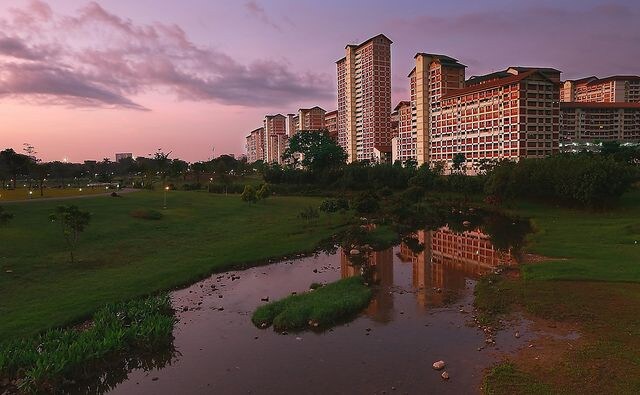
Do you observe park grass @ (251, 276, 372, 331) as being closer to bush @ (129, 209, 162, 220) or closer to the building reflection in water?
the building reflection in water

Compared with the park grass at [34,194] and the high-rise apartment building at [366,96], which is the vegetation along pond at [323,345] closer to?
the park grass at [34,194]

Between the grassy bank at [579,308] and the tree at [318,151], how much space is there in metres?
81.6

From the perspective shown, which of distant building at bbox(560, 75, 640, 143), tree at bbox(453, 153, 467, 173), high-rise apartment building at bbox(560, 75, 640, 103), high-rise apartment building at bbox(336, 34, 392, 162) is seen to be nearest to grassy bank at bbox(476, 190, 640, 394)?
tree at bbox(453, 153, 467, 173)

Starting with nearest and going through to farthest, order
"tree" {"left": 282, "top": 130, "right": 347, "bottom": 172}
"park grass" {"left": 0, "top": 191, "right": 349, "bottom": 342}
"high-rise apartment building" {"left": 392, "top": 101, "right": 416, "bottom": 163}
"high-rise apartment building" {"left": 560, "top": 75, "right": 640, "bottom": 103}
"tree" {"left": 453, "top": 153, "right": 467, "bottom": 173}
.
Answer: "park grass" {"left": 0, "top": 191, "right": 349, "bottom": 342}, "tree" {"left": 282, "top": 130, "right": 347, "bottom": 172}, "tree" {"left": 453, "top": 153, "right": 467, "bottom": 173}, "high-rise apartment building" {"left": 392, "top": 101, "right": 416, "bottom": 163}, "high-rise apartment building" {"left": 560, "top": 75, "right": 640, "bottom": 103}

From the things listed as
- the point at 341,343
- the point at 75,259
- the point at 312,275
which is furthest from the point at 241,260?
the point at 341,343

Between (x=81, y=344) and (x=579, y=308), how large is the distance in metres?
25.3

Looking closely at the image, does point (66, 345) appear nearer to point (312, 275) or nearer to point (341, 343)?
point (341, 343)

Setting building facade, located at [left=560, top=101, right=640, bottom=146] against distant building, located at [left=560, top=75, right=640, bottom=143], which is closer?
distant building, located at [left=560, top=75, right=640, bottom=143]

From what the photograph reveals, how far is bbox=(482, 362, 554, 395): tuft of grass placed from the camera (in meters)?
16.5

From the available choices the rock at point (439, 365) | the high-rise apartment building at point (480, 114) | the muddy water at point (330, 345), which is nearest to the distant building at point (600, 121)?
the high-rise apartment building at point (480, 114)

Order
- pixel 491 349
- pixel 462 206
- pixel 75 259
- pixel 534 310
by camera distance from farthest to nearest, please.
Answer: pixel 462 206, pixel 75 259, pixel 534 310, pixel 491 349

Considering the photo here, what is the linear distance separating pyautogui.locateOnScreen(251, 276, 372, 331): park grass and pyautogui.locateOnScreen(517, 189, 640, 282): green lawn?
13256 millimetres

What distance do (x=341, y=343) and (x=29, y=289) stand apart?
1958cm

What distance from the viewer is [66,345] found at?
1928cm
